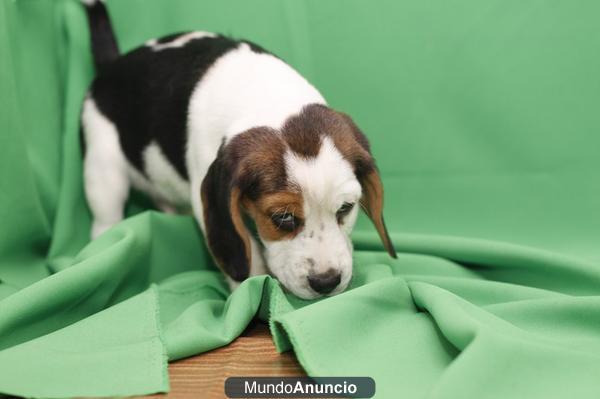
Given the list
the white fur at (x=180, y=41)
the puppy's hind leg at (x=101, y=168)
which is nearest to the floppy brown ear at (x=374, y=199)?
the white fur at (x=180, y=41)

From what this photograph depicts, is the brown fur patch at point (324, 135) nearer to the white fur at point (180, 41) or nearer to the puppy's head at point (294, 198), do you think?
the puppy's head at point (294, 198)

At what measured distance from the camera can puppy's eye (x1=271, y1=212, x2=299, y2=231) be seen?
2.36 metres

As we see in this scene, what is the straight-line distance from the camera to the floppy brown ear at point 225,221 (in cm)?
236

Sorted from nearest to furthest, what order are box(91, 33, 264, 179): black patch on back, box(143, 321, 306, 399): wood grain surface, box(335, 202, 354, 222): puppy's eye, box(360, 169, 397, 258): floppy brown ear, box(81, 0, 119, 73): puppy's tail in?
box(143, 321, 306, 399): wood grain surface
box(335, 202, 354, 222): puppy's eye
box(360, 169, 397, 258): floppy brown ear
box(91, 33, 264, 179): black patch on back
box(81, 0, 119, 73): puppy's tail

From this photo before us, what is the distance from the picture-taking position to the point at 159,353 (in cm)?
204

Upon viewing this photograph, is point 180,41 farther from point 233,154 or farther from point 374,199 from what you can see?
point 374,199

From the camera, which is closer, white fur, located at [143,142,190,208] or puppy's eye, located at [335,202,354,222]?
puppy's eye, located at [335,202,354,222]

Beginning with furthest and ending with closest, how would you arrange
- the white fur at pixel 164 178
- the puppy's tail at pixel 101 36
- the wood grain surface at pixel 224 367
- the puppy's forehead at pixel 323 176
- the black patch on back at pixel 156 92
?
1. the puppy's tail at pixel 101 36
2. the white fur at pixel 164 178
3. the black patch on back at pixel 156 92
4. the puppy's forehead at pixel 323 176
5. the wood grain surface at pixel 224 367

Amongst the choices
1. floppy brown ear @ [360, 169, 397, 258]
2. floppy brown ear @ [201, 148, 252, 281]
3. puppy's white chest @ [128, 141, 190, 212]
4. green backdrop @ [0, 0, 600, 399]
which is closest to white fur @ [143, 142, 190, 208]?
puppy's white chest @ [128, 141, 190, 212]

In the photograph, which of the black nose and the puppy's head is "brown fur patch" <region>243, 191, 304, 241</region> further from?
the black nose

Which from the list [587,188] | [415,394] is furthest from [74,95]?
[587,188]

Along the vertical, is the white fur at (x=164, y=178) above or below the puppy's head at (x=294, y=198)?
below

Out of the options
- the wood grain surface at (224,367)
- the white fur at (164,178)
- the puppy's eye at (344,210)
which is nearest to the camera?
the wood grain surface at (224,367)

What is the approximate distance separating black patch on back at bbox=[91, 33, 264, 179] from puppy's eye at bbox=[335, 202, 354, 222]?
0.86m
